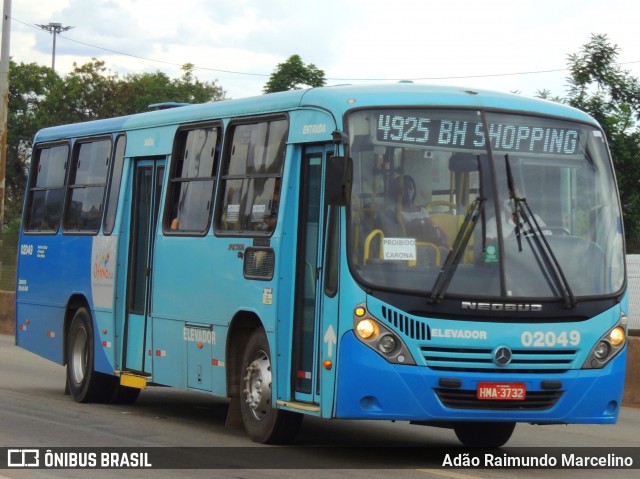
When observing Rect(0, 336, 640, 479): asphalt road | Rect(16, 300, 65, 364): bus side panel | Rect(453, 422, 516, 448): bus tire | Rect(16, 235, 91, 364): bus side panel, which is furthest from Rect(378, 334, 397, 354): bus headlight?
Rect(16, 300, 65, 364): bus side panel

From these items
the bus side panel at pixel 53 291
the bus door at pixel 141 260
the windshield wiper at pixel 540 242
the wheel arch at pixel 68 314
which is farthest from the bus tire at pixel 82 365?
the windshield wiper at pixel 540 242

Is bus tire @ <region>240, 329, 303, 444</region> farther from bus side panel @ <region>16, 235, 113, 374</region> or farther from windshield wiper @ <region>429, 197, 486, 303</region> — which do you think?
bus side panel @ <region>16, 235, 113, 374</region>

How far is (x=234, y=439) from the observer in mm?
11531

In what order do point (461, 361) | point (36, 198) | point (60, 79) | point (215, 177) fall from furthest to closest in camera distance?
point (60, 79), point (36, 198), point (215, 177), point (461, 361)

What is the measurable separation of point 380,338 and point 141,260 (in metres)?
4.86

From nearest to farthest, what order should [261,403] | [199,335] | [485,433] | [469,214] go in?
[469,214] → [261,403] → [485,433] → [199,335]

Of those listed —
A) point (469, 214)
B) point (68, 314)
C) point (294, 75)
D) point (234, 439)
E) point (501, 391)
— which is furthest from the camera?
point (294, 75)

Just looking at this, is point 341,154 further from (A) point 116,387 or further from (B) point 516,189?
(A) point 116,387

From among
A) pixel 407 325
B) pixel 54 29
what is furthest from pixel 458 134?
pixel 54 29

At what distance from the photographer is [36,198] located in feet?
55.0

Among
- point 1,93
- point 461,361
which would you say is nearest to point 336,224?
point 461,361

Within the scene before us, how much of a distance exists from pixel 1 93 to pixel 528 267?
73.8 ft

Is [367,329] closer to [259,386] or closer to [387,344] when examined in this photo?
[387,344]

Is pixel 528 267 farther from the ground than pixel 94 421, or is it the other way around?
pixel 528 267
